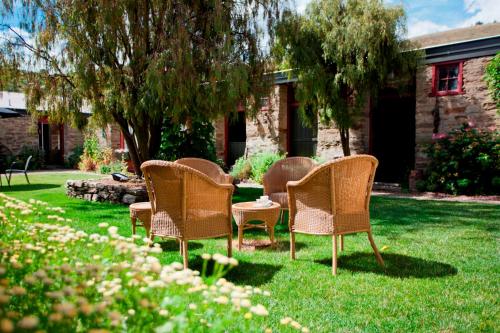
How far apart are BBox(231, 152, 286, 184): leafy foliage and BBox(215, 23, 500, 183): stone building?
0.61 metres

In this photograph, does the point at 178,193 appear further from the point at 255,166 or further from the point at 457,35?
the point at 457,35

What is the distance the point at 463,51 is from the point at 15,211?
9737mm

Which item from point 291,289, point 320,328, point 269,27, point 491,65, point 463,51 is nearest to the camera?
point 320,328

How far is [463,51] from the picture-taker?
9.50 meters

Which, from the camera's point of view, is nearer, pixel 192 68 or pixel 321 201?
pixel 321 201

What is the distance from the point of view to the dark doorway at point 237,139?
14.6 meters

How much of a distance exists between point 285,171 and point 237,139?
8.50 metres

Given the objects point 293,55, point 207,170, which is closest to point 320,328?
point 207,170

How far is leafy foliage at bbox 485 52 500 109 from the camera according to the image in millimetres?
8836

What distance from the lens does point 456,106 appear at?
381 inches

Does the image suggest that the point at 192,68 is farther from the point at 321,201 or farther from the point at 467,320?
the point at 467,320

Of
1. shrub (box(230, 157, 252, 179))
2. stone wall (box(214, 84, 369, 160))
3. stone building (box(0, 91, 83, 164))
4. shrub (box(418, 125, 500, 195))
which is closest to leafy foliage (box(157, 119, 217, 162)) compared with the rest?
stone wall (box(214, 84, 369, 160))

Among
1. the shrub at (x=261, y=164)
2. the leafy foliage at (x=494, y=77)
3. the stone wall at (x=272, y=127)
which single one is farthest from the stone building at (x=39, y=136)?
the leafy foliage at (x=494, y=77)

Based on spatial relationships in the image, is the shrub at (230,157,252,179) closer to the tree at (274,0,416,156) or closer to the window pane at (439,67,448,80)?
the tree at (274,0,416,156)
